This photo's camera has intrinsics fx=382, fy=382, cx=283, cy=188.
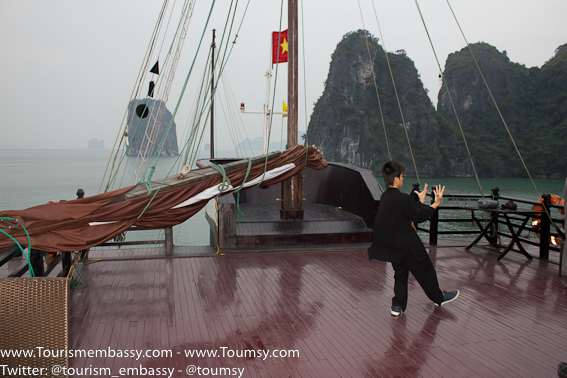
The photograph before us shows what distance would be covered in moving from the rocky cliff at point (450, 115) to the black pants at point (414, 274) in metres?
58.6

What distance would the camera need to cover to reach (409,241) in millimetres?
3045

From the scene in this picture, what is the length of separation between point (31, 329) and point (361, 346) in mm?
1988

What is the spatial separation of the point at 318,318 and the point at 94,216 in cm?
214

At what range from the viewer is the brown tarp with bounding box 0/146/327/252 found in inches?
121

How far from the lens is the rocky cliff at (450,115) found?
6041 cm

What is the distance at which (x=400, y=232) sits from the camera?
3045 millimetres

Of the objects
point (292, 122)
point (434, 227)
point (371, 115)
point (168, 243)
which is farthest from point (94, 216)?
point (371, 115)

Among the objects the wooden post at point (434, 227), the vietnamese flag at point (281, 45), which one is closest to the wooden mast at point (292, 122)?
the wooden post at point (434, 227)

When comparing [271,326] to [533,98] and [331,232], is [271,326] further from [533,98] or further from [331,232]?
[533,98]

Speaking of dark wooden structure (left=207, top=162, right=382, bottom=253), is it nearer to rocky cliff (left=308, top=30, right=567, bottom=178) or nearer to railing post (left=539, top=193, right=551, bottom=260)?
railing post (left=539, top=193, right=551, bottom=260)

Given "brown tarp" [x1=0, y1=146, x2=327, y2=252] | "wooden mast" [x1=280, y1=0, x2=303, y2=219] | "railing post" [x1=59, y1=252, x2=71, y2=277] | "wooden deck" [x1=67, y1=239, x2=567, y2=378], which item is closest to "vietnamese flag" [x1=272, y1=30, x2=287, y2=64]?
"wooden mast" [x1=280, y1=0, x2=303, y2=219]

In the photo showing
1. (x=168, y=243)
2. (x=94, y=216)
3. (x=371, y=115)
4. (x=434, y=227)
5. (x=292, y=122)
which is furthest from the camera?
(x=371, y=115)

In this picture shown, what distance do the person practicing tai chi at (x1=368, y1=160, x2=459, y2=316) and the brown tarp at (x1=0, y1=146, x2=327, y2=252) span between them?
192 centimetres

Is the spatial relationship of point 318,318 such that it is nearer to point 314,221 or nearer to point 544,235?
point 314,221
